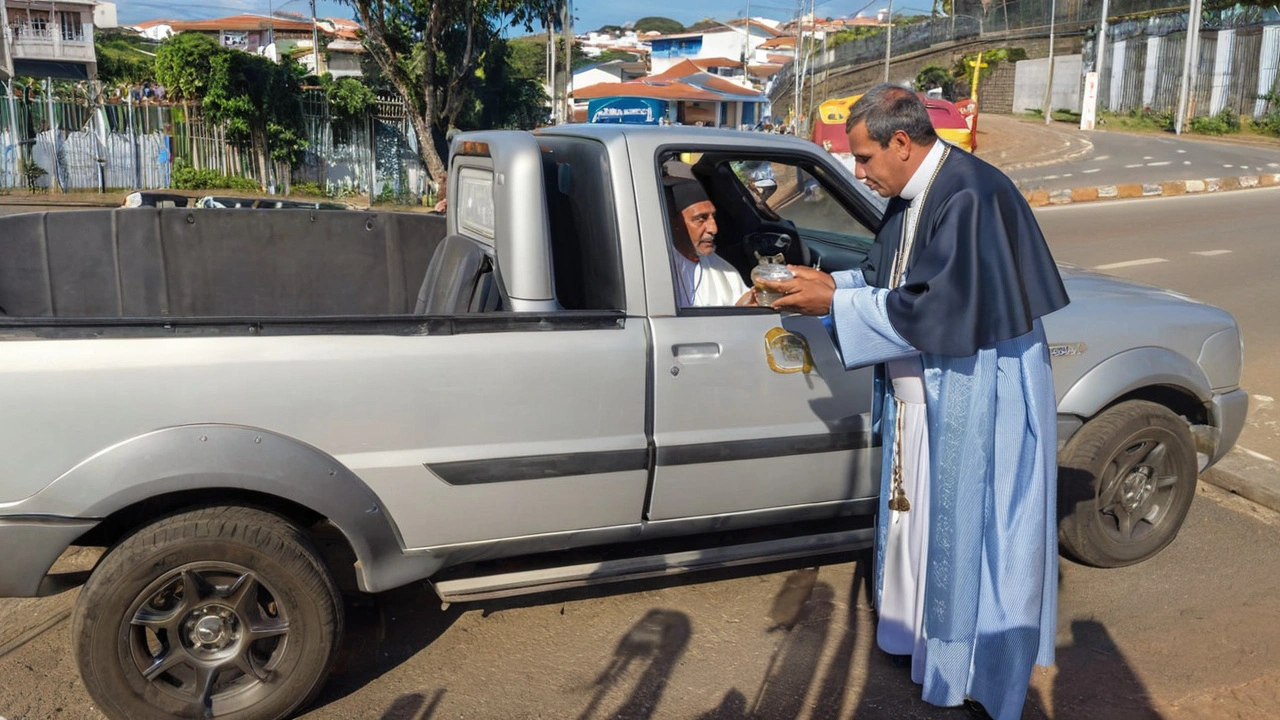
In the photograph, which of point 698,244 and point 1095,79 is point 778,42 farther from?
point 698,244

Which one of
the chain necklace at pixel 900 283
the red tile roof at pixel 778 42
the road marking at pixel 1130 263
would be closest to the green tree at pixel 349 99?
the road marking at pixel 1130 263

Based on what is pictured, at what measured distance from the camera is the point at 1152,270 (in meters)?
11.1

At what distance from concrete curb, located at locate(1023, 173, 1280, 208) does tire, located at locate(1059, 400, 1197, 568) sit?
48.0 feet

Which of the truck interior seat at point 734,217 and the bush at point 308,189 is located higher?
the truck interior seat at point 734,217

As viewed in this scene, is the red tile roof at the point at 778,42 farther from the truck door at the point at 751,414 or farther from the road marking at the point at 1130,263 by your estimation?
the truck door at the point at 751,414

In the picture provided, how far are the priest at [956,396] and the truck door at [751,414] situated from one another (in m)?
0.29

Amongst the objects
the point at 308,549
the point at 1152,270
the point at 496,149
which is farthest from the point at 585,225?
the point at 1152,270

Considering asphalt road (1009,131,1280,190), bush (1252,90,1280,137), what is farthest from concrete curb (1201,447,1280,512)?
bush (1252,90,1280,137)

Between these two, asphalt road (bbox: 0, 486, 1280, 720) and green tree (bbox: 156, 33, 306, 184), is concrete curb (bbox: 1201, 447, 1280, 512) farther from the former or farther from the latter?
green tree (bbox: 156, 33, 306, 184)

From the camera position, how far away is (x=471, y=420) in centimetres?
309

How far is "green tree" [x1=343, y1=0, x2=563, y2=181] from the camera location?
20625 millimetres

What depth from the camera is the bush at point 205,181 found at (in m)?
22.3

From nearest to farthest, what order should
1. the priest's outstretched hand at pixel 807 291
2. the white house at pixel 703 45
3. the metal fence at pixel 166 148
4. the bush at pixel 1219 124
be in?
1. the priest's outstretched hand at pixel 807 291
2. the metal fence at pixel 166 148
3. the bush at pixel 1219 124
4. the white house at pixel 703 45

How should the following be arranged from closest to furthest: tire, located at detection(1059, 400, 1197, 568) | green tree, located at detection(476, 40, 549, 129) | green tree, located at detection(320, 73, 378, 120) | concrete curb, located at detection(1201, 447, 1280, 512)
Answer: tire, located at detection(1059, 400, 1197, 568), concrete curb, located at detection(1201, 447, 1280, 512), green tree, located at detection(320, 73, 378, 120), green tree, located at detection(476, 40, 549, 129)
